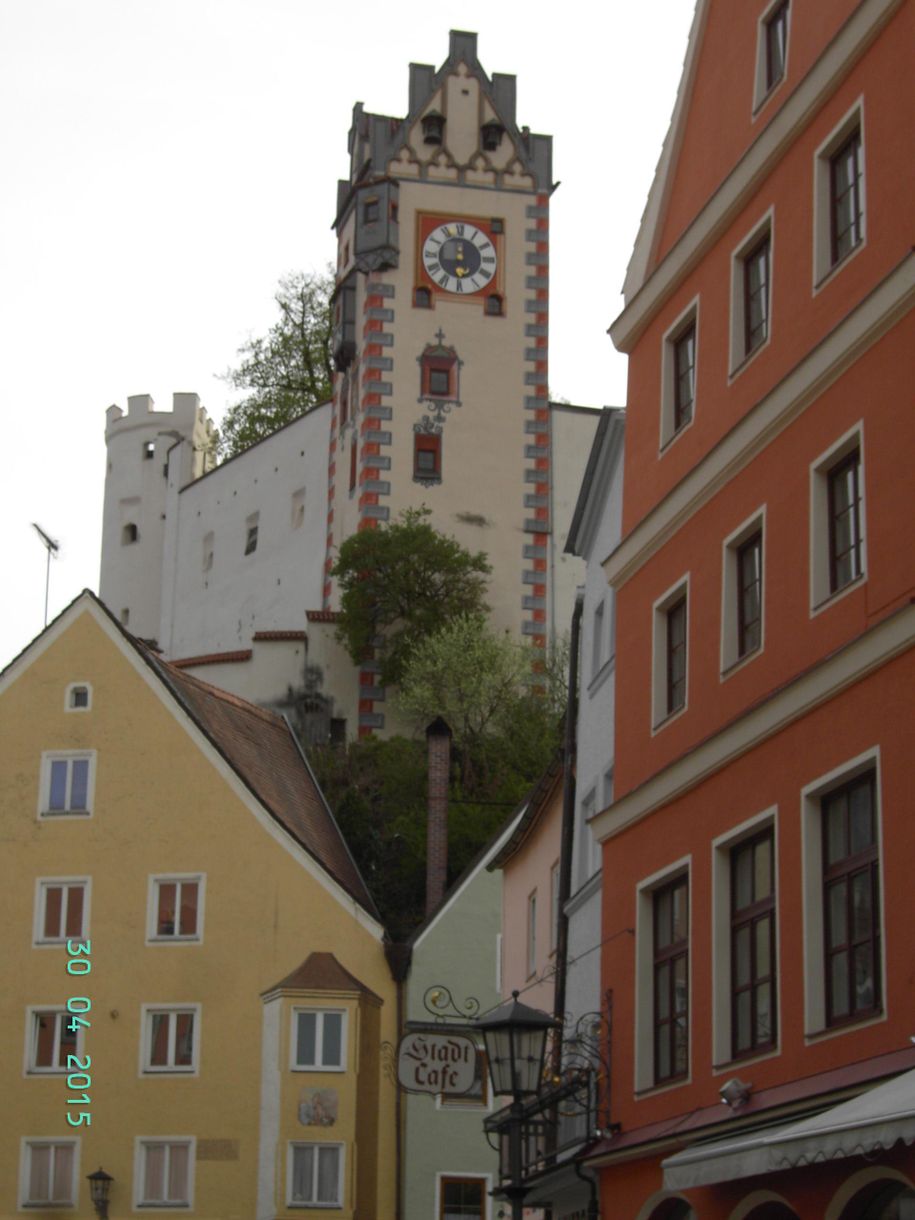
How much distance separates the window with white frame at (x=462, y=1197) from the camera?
40.7 m

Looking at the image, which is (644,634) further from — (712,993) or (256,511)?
(256,511)

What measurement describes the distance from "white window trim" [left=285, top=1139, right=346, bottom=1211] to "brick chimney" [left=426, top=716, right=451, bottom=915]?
631 cm

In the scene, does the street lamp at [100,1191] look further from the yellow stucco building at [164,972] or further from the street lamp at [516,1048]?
the street lamp at [516,1048]

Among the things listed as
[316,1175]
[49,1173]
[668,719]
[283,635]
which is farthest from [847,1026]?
[283,635]

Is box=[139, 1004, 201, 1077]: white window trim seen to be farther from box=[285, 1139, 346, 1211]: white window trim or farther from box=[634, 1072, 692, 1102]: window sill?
box=[634, 1072, 692, 1102]: window sill

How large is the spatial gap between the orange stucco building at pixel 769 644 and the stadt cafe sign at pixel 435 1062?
5.40 ft

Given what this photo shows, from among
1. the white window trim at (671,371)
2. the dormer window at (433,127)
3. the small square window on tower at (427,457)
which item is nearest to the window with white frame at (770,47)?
the white window trim at (671,371)

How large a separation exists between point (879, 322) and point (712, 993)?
5.48 meters

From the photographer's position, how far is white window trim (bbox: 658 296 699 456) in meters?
21.2

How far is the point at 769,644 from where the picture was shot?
18141mm

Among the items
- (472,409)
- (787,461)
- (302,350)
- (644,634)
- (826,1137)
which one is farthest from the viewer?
(302,350)

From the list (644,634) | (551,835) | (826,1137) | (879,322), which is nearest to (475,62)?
(551,835)

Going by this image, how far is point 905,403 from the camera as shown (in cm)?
1603
